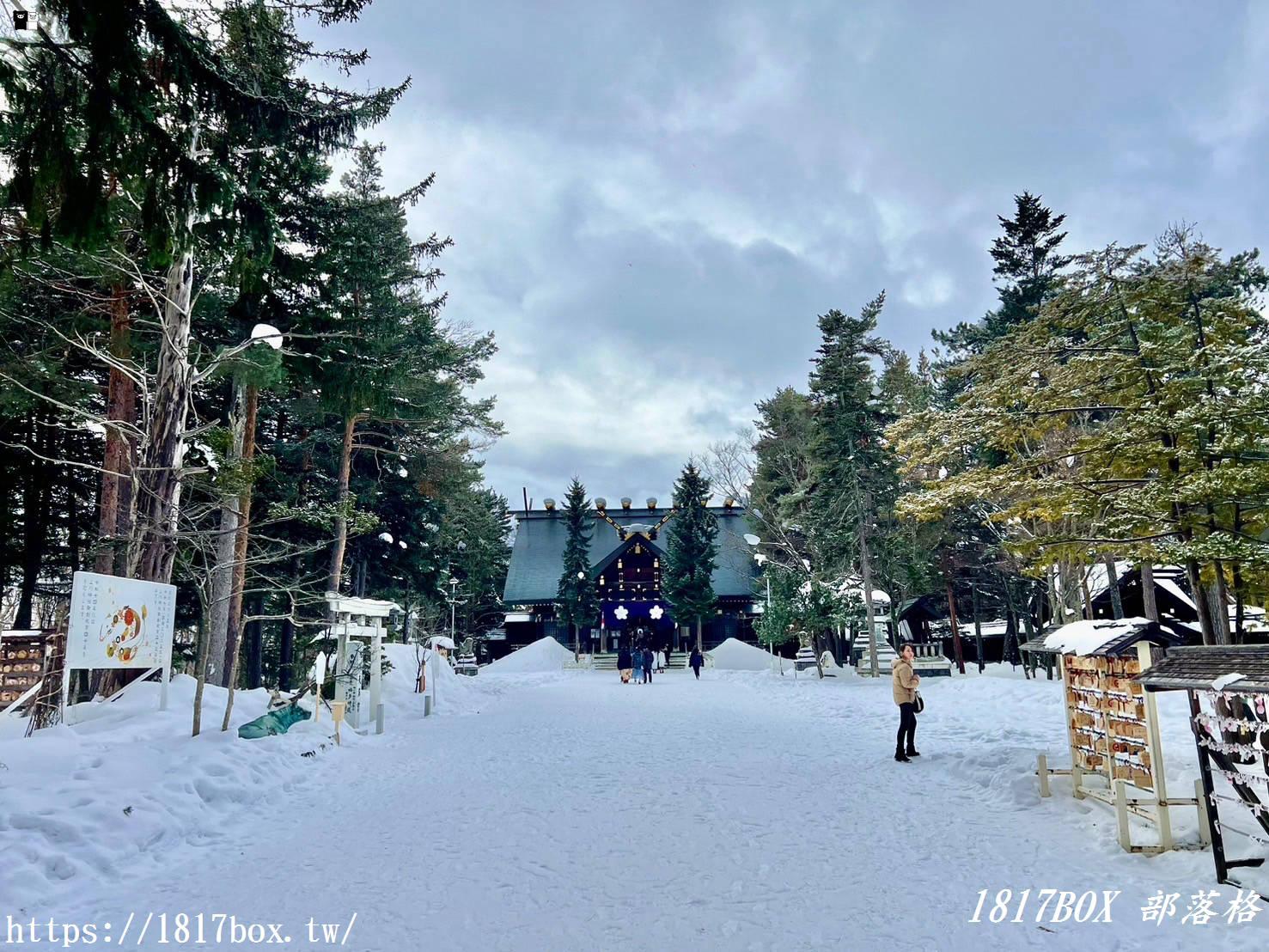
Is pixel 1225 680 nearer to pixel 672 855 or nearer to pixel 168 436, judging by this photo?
pixel 672 855

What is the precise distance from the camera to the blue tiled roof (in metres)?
46.4

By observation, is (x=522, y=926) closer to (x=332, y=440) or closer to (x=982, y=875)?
(x=982, y=875)

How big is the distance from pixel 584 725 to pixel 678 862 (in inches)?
370

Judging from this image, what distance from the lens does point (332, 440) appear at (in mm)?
21734

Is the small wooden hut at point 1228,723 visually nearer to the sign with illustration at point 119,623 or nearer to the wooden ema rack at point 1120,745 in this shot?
the wooden ema rack at point 1120,745

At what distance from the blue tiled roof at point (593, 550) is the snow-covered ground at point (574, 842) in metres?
34.0

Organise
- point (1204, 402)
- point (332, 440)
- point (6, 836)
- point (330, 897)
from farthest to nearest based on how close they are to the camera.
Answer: point (332, 440)
point (1204, 402)
point (6, 836)
point (330, 897)

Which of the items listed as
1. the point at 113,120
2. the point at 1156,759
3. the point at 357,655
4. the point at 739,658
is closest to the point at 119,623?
the point at 357,655

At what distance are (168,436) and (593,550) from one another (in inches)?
1597

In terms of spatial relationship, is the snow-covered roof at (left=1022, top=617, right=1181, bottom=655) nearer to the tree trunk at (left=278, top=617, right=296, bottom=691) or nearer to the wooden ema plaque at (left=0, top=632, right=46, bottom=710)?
the wooden ema plaque at (left=0, top=632, right=46, bottom=710)

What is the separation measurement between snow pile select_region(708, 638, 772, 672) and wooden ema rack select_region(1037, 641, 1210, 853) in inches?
1120

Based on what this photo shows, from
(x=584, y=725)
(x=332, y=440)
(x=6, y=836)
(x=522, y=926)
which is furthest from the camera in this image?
(x=332, y=440)

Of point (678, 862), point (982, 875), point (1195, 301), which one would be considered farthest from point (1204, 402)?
point (678, 862)

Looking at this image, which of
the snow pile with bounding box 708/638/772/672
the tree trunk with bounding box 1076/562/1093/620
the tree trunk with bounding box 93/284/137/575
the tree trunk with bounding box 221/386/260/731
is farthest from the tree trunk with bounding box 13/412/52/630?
the snow pile with bounding box 708/638/772/672
